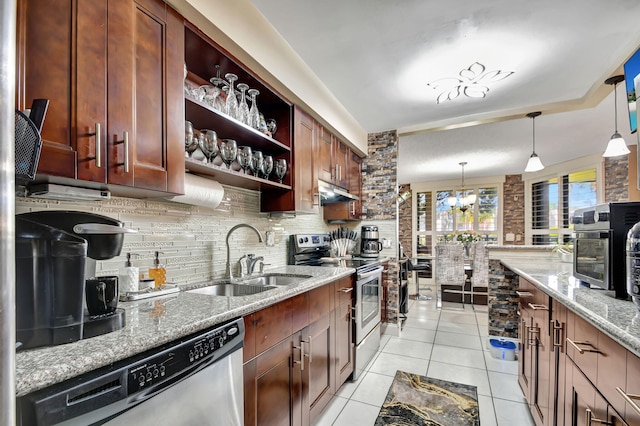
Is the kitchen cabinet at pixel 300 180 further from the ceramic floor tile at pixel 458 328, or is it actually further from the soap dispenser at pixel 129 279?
the ceramic floor tile at pixel 458 328

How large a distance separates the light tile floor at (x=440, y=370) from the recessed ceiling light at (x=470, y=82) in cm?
245

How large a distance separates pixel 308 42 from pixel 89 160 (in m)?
1.50

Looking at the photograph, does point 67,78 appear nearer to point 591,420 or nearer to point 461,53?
point 591,420

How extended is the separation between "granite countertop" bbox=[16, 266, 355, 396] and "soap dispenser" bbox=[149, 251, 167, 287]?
11 cm

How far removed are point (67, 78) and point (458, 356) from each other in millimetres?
3408

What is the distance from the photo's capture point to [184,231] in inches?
66.7

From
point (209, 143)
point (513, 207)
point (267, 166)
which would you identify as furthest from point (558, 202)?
point (209, 143)

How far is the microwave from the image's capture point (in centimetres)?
127

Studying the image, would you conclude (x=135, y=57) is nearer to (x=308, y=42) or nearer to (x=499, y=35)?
(x=308, y=42)

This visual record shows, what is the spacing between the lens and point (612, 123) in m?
3.44

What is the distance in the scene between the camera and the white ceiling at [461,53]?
163cm

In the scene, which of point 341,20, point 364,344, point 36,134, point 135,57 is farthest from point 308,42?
point 364,344

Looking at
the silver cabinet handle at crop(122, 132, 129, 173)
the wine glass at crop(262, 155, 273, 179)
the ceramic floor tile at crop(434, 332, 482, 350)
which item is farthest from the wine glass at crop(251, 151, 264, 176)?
the ceramic floor tile at crop(434, 332, 482, 350)

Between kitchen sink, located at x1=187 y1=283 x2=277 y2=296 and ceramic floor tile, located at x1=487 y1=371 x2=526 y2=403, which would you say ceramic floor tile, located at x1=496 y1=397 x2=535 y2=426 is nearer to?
ceramic floor tile, located at x1=487 y1=371 x2=526 y2=403
